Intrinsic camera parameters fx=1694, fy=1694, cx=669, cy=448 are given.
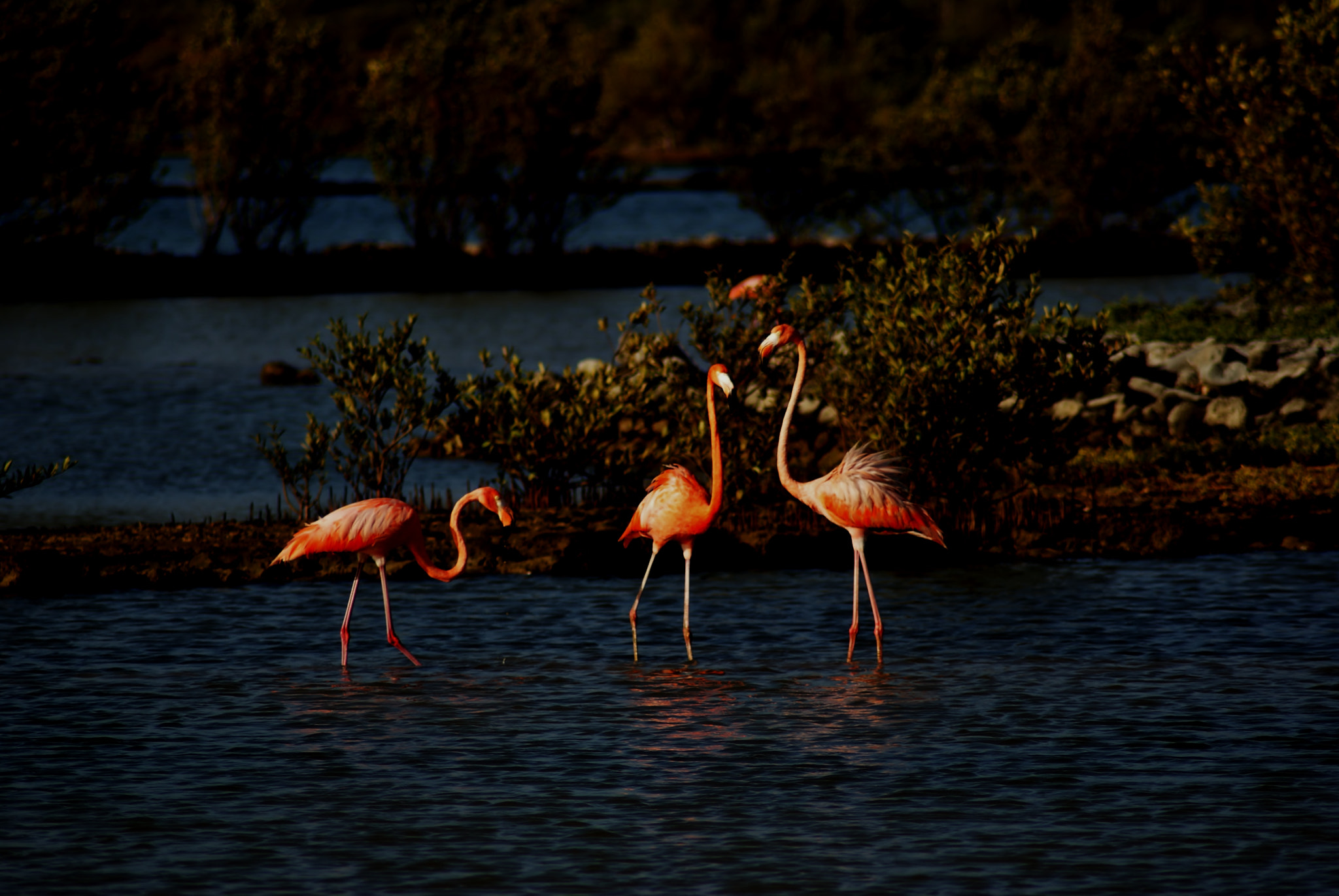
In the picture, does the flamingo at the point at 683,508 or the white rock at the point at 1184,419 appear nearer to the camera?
the flamingo at the point at 683,508

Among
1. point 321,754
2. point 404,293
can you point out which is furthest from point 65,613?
point 404,293

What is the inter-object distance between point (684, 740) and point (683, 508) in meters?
2.39

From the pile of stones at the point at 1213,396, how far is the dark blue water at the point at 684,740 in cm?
508

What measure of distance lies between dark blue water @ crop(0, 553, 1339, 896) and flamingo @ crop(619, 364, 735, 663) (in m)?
0.59

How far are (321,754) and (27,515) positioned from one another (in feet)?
25.8

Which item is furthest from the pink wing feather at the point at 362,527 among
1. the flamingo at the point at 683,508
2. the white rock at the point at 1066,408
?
the white rock at the point at 1066,408

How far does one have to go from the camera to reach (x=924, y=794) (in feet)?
26.7

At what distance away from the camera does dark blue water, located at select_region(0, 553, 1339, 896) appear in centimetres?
725

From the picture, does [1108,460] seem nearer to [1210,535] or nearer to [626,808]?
[1210,535]

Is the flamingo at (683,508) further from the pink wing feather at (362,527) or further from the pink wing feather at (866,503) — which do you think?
the pink wing feather at (362,527)

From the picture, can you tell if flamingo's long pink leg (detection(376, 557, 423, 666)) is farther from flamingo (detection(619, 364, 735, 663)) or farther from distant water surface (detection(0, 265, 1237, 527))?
distant water surface (detection(0, 265, 1237, 527))

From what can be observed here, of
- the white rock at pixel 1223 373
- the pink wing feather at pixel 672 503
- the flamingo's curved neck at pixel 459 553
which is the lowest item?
the flamingo's curved neck at pixel 459 553

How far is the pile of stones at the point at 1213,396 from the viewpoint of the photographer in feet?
59.6

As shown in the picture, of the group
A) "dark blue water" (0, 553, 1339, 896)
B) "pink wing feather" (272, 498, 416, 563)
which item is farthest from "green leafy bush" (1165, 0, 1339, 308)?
"pink wing feather" (272, 498, 416, 563)
